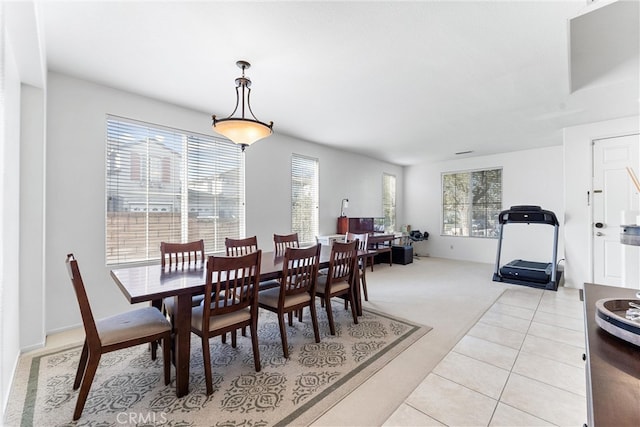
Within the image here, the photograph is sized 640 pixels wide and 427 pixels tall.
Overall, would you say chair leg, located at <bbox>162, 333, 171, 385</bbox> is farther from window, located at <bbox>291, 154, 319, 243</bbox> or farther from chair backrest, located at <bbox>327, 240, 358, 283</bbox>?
window, located at <bbox>291, 154, 319, 243</bbox>

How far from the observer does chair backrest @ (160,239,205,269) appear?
9.12 feet

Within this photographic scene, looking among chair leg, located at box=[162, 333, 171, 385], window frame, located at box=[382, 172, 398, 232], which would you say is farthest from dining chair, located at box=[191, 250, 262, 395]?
window frame, located at box=[382, 172, 398, 232]

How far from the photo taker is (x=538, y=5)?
6.32 feet

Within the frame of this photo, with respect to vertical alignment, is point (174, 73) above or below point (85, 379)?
above

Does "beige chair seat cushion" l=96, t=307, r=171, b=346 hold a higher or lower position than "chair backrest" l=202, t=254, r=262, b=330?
lower

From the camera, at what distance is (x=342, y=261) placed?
9.59 ft

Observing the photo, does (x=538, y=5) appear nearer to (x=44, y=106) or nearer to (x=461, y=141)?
(x=461, y=141)

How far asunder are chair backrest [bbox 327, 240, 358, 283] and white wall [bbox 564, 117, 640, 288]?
3977 mm

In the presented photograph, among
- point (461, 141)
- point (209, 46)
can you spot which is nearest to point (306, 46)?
point (209, 46)

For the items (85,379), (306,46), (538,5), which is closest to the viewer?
(85,379)

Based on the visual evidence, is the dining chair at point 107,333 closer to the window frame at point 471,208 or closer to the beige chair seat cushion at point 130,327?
the beige chair seat cushion at point 130,327

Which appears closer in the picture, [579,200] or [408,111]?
[408,111]

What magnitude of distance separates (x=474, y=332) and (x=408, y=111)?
9.43 feet

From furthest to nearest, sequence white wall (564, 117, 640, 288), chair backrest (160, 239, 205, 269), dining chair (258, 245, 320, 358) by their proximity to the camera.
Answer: white wall (564, 117, 640, 288)
chair backrest (160, 239, 205, 269)
dining chair (258, 245, 320, 358)
